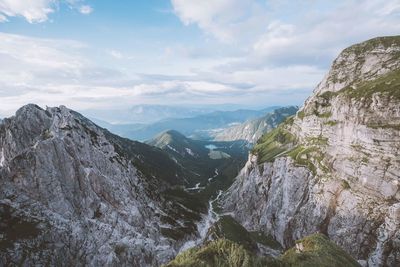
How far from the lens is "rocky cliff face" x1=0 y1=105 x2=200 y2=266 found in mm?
95750

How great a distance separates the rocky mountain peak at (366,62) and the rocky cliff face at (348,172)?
1.83 ft

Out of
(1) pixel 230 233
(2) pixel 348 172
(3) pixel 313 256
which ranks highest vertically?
(3) pixel 313 256

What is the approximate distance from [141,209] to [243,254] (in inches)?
3712

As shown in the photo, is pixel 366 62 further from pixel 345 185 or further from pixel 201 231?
pixel 201 231

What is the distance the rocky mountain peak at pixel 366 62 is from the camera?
167 meters

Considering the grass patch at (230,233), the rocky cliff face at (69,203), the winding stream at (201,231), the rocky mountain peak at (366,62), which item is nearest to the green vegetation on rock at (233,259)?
the rocky cliff face at (69,203)

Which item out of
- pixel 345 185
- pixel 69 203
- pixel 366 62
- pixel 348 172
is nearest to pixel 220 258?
pixel 69 203

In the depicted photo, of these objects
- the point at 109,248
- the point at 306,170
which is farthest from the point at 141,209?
the point at 306,170

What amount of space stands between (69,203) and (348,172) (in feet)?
317

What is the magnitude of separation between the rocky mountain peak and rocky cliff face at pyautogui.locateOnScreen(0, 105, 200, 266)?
357 feet

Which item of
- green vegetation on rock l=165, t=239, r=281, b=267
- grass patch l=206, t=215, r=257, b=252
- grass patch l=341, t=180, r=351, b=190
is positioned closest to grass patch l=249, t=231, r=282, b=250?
grass patch l=206, t=215, r=257, b=252

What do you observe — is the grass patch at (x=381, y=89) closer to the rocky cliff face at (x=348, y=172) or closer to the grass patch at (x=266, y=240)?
the rocky cliff face at (x=348, y=172)

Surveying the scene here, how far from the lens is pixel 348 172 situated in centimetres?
13175

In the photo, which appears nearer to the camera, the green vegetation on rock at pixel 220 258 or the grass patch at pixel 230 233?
the green vegetation on rock at pixel 220 258
